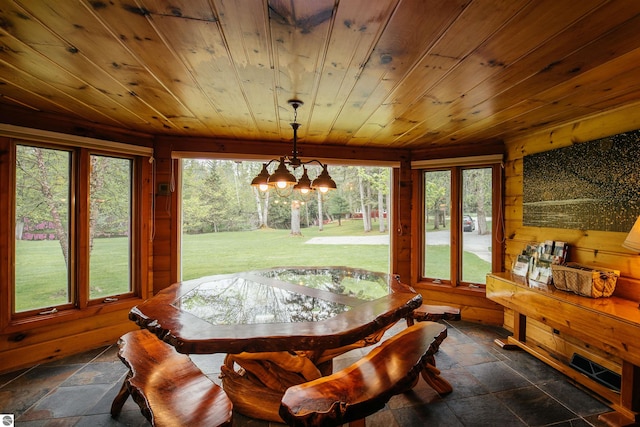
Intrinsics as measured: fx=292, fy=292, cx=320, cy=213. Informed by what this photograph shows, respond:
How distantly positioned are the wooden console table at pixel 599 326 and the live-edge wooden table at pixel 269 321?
1038 mm

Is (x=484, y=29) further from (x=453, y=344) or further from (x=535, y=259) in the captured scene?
(x=453, y=344)

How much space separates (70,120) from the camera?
2.69 meters

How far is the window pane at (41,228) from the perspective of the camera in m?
2.57

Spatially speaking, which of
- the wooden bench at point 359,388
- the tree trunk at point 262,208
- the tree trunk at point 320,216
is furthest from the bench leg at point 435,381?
the tree trunk at point 320,216

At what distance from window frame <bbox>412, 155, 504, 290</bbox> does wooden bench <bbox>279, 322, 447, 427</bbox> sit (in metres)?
2.04

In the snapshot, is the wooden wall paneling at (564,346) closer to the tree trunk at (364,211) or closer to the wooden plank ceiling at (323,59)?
the wooden plank ceiling at (323,59)

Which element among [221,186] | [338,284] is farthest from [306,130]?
[221,186]

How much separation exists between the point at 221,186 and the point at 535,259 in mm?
6926

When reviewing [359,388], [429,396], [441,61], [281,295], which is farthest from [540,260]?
[281,295]

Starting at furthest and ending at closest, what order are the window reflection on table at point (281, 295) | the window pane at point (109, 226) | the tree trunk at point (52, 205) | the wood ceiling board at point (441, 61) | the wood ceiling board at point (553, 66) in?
1. the window pane at point (109, 226)
2. the tree trunk at point (52, 205)
3. the window reflection on table at point (281, 295)
4. the wood ceiling board at point (553, 66)
5. the wood ceiling board at point (441, 61)

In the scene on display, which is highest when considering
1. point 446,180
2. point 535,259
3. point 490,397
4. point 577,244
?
point 446,180

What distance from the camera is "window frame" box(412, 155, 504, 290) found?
3.47m

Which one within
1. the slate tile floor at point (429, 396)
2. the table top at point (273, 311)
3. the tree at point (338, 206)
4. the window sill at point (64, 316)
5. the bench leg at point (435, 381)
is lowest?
the slate tile floor at point (429, 396)

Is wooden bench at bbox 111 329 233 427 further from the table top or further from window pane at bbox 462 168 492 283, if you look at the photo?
window pane at bbox 462 168 492 283
